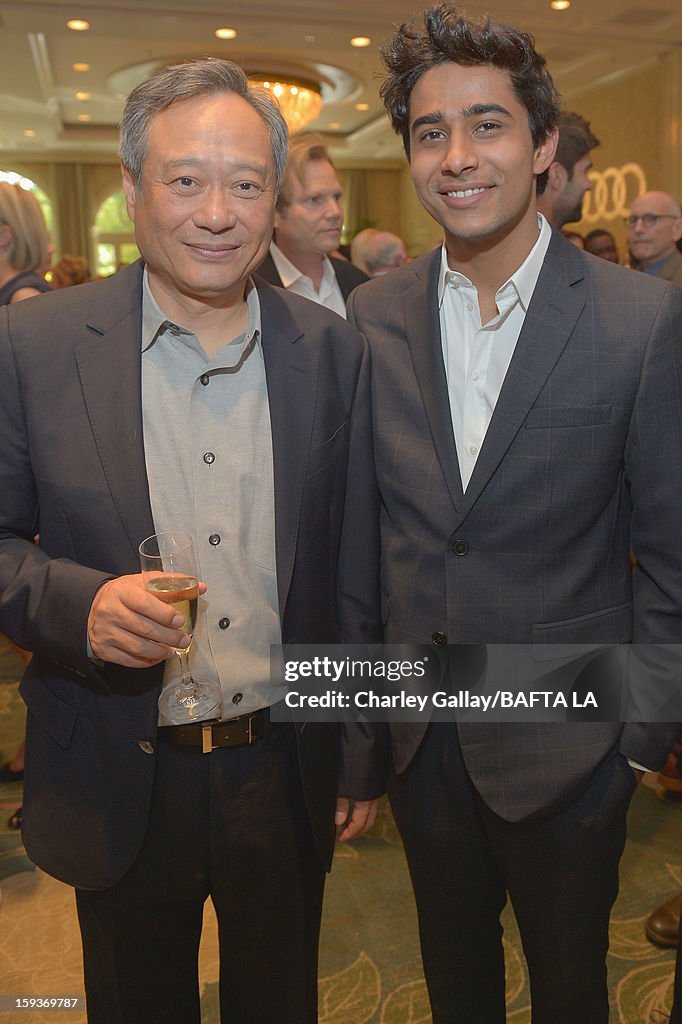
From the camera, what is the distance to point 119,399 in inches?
56.9

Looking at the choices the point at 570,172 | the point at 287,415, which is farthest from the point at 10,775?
the point at 570,172

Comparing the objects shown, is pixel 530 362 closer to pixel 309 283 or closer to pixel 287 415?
pixel 287 415

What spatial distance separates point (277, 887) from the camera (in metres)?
1.61

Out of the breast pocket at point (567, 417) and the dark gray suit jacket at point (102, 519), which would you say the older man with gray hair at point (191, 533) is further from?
the breast pocket at point (567, 417)

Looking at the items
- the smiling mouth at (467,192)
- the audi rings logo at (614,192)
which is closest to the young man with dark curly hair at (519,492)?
the smiling mouth at (467,192)

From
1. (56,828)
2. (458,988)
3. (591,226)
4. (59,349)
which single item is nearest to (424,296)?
(59,349)

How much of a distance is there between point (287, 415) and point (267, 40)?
347 inches

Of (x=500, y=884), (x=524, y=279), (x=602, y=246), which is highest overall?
(x=602, y=246)

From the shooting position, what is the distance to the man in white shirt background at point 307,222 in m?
3.65

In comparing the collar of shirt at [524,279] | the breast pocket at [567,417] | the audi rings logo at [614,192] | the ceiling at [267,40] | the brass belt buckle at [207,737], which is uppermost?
the ceiling at [267,40]

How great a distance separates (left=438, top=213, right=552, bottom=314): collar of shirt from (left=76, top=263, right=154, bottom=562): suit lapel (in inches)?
24.2

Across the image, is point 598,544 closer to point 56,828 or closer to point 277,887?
point 277,887

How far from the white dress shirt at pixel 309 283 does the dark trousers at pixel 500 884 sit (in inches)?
92.4

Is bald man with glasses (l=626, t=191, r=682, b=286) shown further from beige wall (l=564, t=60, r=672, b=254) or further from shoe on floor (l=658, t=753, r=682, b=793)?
beige wall (l=564, t=60, r=672, b=254)
